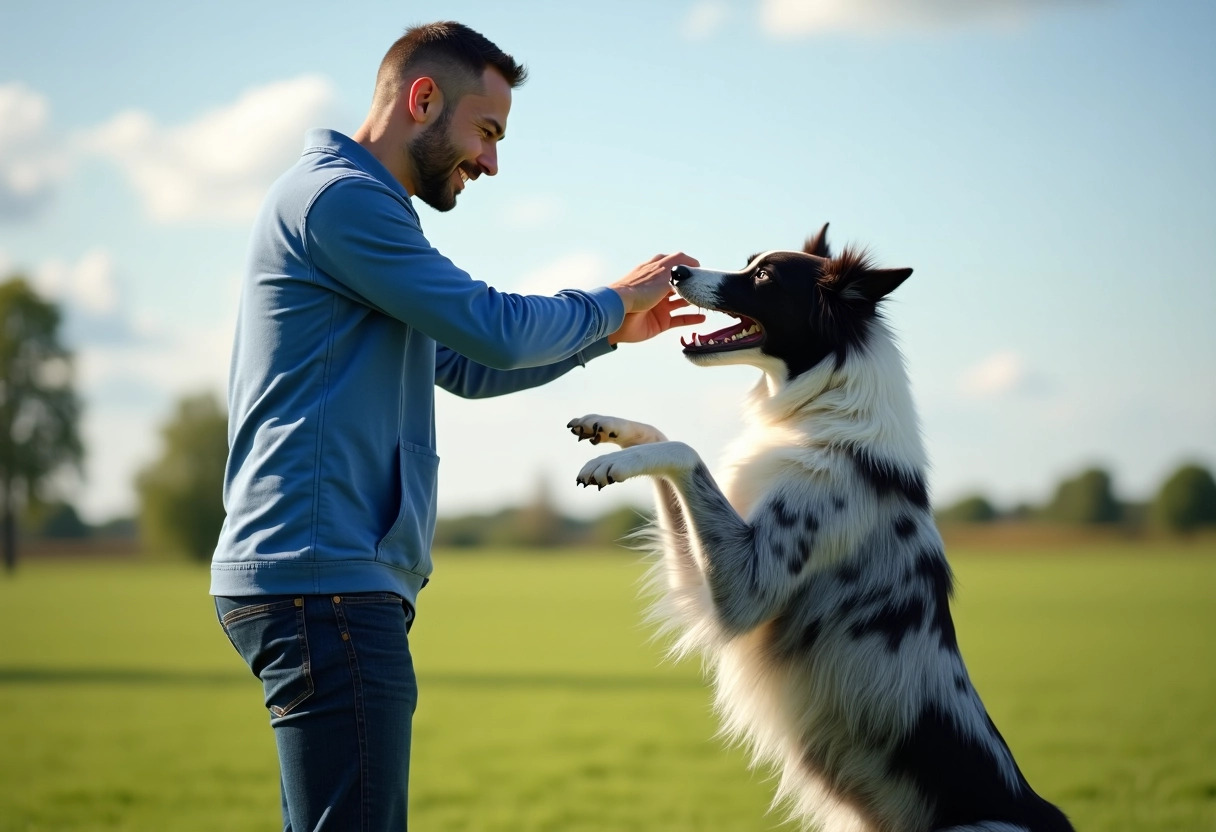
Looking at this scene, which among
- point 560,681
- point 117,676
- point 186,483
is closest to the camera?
point 560,681

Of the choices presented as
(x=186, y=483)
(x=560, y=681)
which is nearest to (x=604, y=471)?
(x=560, y=681)

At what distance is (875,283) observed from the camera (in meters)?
3.57

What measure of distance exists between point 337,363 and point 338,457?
238 mm

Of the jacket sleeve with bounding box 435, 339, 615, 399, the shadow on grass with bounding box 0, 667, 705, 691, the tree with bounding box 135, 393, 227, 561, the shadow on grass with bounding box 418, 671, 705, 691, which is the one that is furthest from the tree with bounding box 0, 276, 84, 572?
the jacket sleeve with bounding box 435, 339, 615, 399

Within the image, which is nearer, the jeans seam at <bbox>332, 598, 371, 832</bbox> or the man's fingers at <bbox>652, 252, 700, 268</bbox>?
the jeans seam at <bbox>332, 598, 371, 832</bbox>

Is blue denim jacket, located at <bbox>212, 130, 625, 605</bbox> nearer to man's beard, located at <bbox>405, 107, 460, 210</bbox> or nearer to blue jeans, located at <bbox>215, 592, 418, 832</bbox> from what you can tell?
blue jeans, located at <bbox>215, 592, 418, 832</bbox>

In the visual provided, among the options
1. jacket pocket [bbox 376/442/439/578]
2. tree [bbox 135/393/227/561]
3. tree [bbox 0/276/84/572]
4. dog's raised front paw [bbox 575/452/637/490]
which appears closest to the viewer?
jacket pocket [bbox 376/442/439/578]

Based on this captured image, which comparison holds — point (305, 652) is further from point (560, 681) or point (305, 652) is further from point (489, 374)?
point (560, 681)

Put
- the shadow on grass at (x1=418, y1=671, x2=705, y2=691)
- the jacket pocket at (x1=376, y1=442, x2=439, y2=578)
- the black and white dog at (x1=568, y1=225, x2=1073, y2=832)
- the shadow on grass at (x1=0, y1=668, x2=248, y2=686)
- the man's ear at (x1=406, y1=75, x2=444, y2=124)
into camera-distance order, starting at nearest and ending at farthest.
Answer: the jacket pocket at (x1=376, y1=442, x2=439, y2=578) → the man's ear at (x1=406, y1=75, x2=444, y2=124) → the black and white dog at (x1=568, y1=225, x2=1073, y2=832) → the shadow on grass at (x1=418, y1=671, x2=705, y2=691) → the shadow on grass at (x1=0, y1=668, x2=248, y2=686)

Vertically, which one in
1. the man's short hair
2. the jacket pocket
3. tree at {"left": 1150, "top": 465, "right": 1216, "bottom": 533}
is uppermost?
the man's short hair

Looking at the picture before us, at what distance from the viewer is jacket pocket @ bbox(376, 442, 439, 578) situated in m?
2.63

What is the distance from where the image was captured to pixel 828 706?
342 cm

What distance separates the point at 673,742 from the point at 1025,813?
29.5 feet

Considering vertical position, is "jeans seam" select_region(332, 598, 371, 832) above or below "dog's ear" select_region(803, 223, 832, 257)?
below
